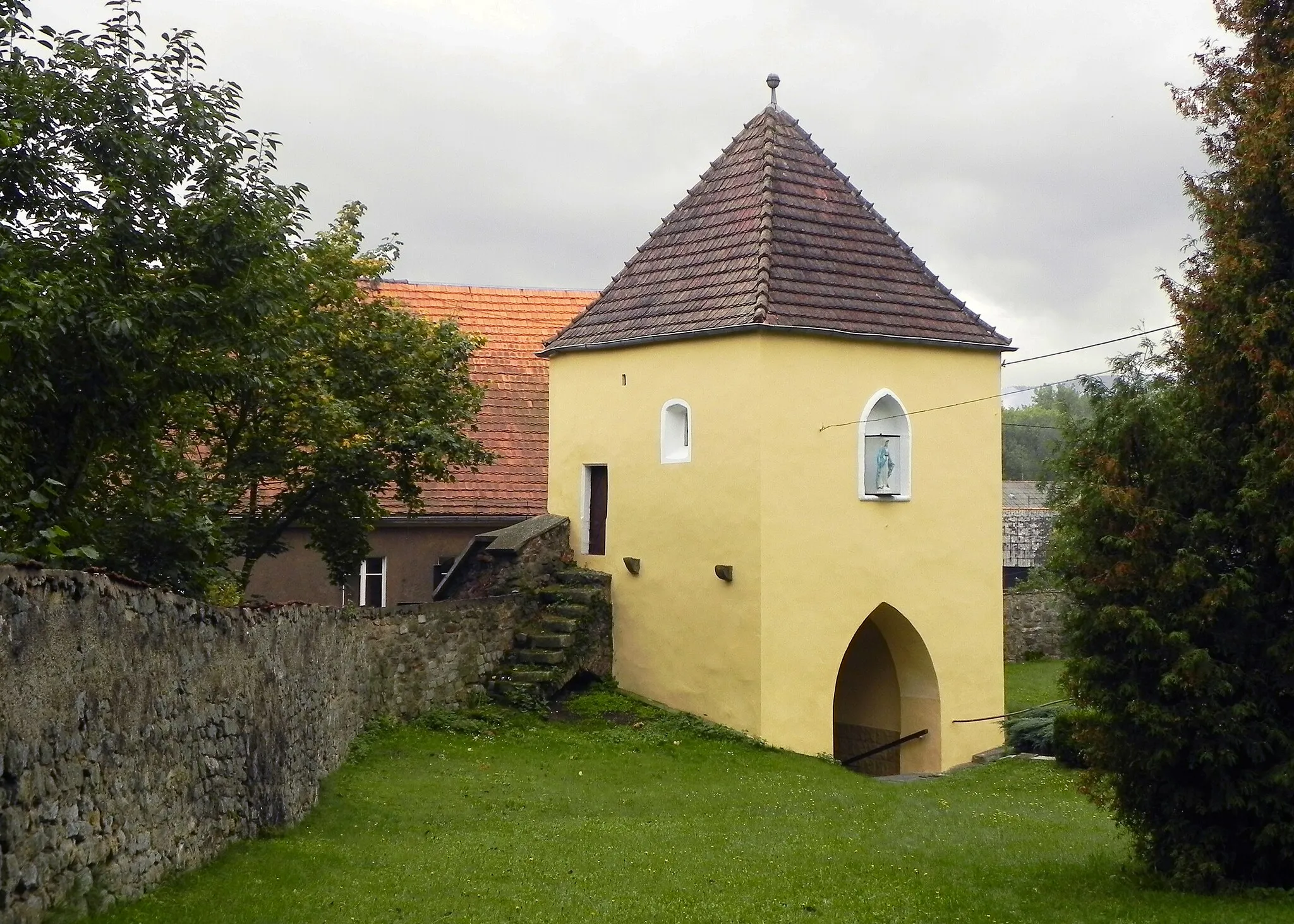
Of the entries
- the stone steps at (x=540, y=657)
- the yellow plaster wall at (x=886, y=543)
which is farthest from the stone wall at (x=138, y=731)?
the yellow plaster wall at (x=886, y=543)

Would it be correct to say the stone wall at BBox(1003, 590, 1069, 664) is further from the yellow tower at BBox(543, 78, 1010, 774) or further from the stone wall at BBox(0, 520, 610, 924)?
the stone wall at BBox(0, 520, 610, 924)

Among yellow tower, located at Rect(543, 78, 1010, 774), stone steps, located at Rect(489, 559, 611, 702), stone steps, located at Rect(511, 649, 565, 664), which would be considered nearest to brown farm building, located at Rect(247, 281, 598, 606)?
yellow tower, located at Rect(543, 78, 1010, 774)

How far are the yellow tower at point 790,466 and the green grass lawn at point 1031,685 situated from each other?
2847mm

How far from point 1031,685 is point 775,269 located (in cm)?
1066

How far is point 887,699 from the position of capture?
23641 mm

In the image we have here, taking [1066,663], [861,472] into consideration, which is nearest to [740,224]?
[861,472]

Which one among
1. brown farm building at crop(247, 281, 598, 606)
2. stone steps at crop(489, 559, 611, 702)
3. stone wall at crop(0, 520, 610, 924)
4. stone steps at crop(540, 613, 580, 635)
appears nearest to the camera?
stone wall at crop(0, 520, 610, 924)

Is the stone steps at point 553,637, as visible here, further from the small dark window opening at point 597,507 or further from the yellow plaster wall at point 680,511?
the small dark window opening at point 597,507

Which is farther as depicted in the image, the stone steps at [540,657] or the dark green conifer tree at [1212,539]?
the stone steps at [540,657]

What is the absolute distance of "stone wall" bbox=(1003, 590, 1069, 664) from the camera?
31922mm

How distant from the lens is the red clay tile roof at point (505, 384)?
2736 centimetres

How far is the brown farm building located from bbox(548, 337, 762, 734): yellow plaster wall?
242 cm

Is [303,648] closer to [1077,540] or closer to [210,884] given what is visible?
[210,884]

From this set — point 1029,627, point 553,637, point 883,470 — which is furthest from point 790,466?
point 1029,627
